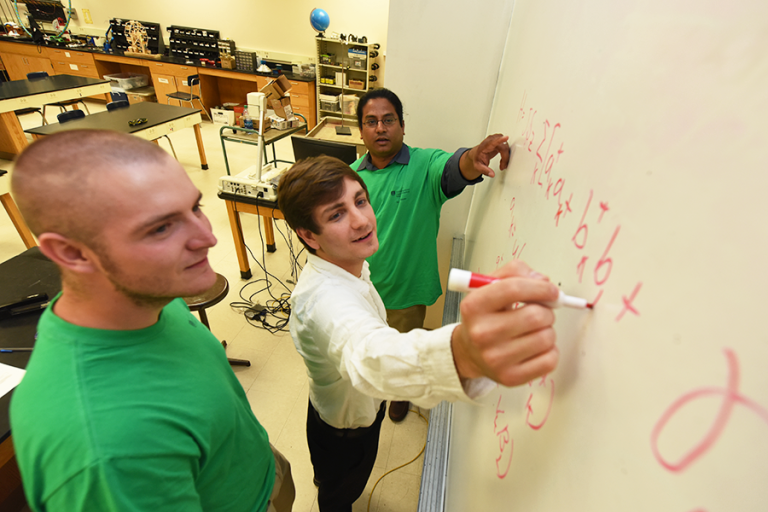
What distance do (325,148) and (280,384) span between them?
1531mm

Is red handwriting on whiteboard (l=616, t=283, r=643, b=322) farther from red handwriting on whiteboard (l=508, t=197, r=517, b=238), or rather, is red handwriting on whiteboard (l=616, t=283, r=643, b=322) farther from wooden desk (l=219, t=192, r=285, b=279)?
wooden desk (l=219, t=192, r=285, b=279)

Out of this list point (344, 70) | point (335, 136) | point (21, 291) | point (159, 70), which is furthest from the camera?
point (159, 70)

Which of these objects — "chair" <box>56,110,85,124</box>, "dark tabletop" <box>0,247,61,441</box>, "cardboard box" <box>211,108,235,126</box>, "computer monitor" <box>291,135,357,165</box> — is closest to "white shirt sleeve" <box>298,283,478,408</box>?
"dark tabletop" <box>0,247,61,441</box>

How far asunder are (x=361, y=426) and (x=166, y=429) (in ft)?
2.19

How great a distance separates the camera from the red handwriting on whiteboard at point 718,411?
0.67ft

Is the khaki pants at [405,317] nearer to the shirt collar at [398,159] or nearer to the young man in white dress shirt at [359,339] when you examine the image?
the young man in white dress shirt at [359,339]

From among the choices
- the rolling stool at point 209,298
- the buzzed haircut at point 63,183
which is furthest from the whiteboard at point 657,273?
the rolling stool at point 209,298

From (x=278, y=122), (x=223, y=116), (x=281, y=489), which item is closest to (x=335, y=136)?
(x=278, y=122)

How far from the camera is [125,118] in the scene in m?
3.69

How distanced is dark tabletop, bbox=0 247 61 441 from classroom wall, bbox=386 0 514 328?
1842 millimetres

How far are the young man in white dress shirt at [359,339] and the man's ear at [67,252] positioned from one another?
0.41 m

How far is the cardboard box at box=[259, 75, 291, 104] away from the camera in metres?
2.61

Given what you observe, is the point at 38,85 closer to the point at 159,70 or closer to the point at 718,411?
the point at 159,70

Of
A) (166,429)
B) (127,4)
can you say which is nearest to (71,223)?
(166,429)
